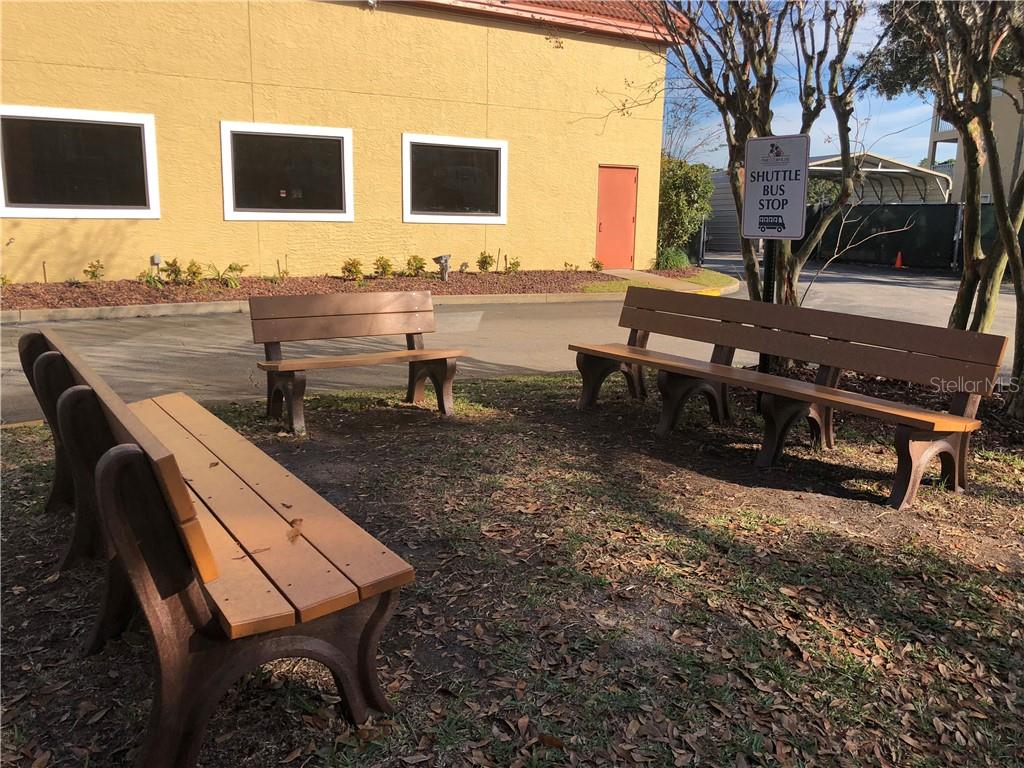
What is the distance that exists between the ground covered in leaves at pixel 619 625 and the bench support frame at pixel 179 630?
0.23 metres

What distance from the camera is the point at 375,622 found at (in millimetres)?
2537

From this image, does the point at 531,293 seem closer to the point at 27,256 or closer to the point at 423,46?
the point at 423,46

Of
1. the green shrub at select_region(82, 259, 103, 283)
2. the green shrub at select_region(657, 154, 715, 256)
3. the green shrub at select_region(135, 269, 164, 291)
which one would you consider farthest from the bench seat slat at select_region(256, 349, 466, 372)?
the green shrub at select_region(657, 154, 715, 256)

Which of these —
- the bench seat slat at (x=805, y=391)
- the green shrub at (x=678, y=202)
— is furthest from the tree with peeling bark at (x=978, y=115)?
the green shrub at (x=678, y=202)

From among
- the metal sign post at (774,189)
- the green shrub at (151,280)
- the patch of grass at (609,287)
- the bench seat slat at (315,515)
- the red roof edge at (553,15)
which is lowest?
the bench seat slat at (315,515)

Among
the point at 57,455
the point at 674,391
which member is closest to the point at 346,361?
the point at 57,455

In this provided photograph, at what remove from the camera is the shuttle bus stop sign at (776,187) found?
19.6ft

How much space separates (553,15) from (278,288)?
26.6 ft

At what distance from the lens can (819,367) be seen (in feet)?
18.4

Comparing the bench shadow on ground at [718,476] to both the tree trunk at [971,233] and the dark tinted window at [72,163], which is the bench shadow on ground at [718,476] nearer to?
the tree trunk at [971,233]

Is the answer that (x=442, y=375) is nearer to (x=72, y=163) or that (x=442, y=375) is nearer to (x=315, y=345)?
(x=315, y=345)

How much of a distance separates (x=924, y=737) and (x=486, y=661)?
4.87ft

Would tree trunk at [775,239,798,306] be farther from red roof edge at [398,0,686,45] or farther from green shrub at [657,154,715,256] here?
green shrub at [657,154,715,256]

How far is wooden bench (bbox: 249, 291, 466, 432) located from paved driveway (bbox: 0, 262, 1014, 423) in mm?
1372
